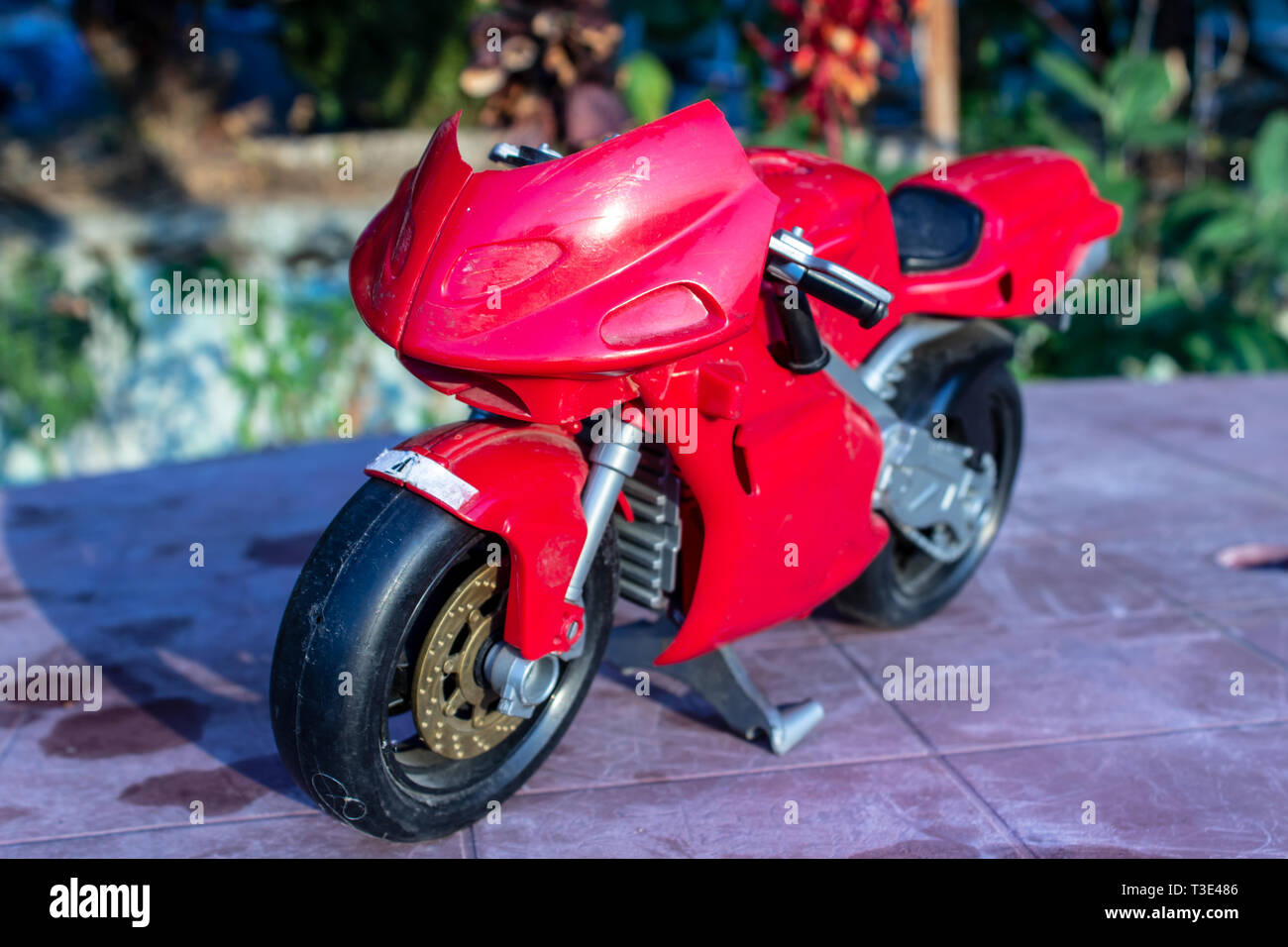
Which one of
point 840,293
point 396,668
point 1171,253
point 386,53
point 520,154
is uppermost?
point 520,154

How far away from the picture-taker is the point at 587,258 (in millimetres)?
2100

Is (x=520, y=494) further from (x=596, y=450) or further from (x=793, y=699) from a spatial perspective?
(x=793, y=699)

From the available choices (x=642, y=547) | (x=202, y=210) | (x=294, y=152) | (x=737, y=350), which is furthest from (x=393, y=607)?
(x=294, y=152)

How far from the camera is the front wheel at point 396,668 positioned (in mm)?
2240

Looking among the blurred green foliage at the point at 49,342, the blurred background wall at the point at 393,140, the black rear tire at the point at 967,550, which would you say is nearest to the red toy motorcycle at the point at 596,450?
the black rear tire at the point at 967,550

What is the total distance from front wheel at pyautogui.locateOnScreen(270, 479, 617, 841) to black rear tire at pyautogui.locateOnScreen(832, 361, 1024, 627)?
98 centimetres

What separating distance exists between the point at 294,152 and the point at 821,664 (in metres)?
8.83

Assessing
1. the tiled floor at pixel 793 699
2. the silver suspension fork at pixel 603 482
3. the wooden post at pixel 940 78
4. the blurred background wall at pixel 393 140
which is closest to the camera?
the silver suspension fork at pixel 603 482

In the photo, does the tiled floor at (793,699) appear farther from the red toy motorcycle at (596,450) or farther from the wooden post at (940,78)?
the wooden post at (940,78)

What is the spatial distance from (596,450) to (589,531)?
15cm

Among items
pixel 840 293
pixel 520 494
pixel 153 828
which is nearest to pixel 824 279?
pixel 840 293

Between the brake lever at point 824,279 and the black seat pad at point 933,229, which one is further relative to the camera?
the black seat pad at point 933,229

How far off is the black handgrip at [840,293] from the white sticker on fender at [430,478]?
0.69 m

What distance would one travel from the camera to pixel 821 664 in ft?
10.9
